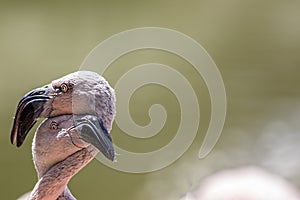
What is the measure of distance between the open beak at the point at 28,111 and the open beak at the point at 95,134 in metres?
0.05

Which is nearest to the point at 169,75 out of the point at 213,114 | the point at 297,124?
the point at 213,114

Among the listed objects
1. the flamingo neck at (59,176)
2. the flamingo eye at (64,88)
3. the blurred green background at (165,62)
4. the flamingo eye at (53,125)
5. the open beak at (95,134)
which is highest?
the blurred green background at (165,62)

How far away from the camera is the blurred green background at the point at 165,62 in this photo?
1.77 meters

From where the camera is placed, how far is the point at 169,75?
1208 mm

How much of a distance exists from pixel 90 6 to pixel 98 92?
1.38m

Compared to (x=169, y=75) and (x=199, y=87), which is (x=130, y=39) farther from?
(x=199, y=87)

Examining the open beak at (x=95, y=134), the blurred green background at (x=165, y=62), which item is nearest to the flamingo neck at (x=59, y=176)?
the open beak at (x=95, y=134)

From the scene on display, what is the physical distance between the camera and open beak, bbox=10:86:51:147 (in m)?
0.61

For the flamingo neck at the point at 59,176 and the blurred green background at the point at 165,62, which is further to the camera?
the blurred green background at the point at 165,62

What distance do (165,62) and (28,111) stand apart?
4.02 ft

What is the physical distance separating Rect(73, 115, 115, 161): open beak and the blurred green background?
1.09m

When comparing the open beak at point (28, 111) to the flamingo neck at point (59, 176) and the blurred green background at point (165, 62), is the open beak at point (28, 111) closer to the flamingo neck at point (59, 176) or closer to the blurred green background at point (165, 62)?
the flamingo neck at point (59, 176)

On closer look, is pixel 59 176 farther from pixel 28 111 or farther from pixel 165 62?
pixel 165 62

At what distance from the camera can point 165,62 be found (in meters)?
1.82
